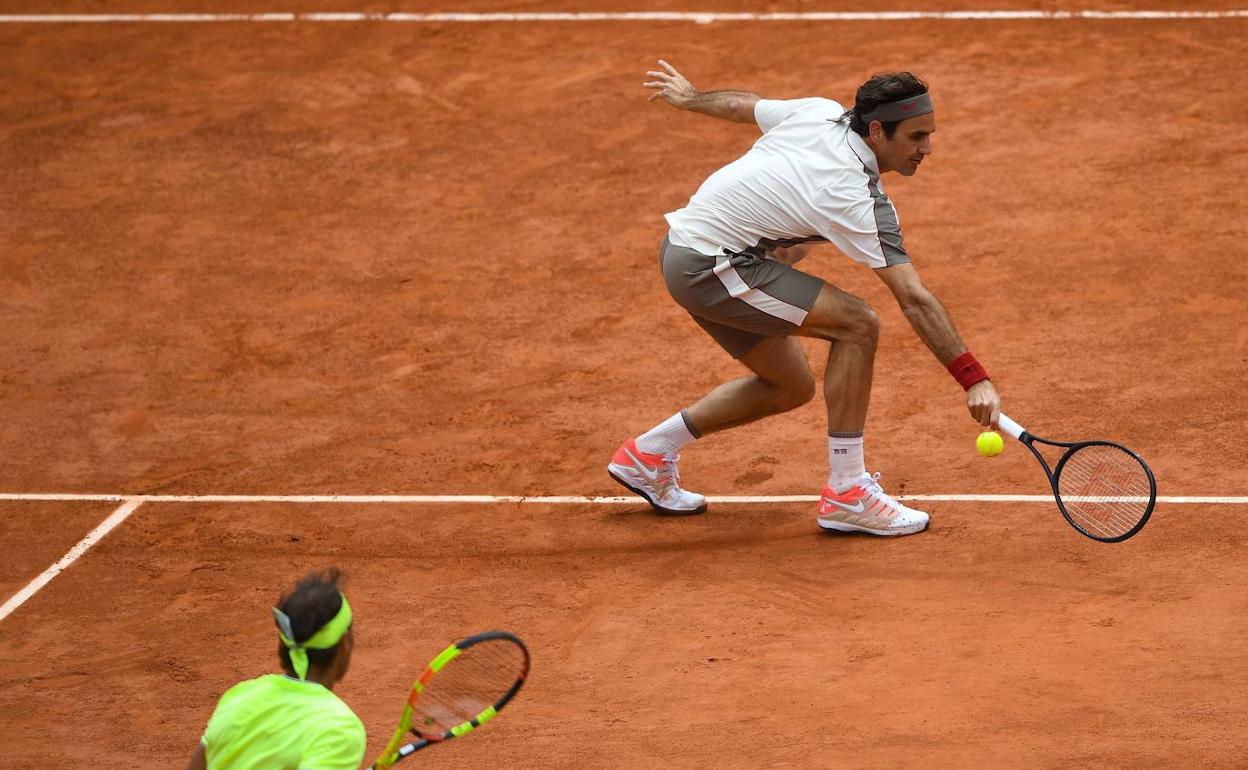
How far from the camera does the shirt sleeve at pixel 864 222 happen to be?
6.43 m

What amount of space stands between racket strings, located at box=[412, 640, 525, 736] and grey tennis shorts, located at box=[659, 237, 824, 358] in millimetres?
2325

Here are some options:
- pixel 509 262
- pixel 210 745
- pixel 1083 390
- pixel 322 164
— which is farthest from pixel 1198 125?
pixel 210 745

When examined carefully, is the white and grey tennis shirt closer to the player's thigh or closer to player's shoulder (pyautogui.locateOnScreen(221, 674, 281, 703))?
the player's thigh

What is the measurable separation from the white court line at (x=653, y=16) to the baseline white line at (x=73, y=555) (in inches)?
278

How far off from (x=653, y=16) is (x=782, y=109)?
270 inches

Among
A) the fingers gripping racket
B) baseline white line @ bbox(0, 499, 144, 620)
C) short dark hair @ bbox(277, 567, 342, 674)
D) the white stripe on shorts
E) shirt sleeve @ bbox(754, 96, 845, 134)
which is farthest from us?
baseline white line @ bbox(0, 499, 144, 620)

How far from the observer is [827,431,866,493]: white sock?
22.7 feet

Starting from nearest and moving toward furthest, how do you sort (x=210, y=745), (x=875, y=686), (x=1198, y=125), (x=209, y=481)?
(x=210, y=745), (x=875, y=686), (x=209, y=481), (x=1198, y=125)

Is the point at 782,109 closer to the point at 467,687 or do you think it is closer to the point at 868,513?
the point at 868,513

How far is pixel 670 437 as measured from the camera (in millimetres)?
7340

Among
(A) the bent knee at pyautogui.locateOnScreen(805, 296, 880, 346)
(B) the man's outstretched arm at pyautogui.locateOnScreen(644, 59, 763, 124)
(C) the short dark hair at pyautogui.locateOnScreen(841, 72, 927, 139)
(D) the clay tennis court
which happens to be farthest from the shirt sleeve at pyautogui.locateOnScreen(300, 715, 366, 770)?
(B) the man's outstretched arm at pyautogui.locateOnScreen(644, 59, 763, 124)

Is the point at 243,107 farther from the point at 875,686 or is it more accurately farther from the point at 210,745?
the point at 210,745

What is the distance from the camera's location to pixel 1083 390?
8211 mm

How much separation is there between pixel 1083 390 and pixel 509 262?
Answer: 363 centimetres
